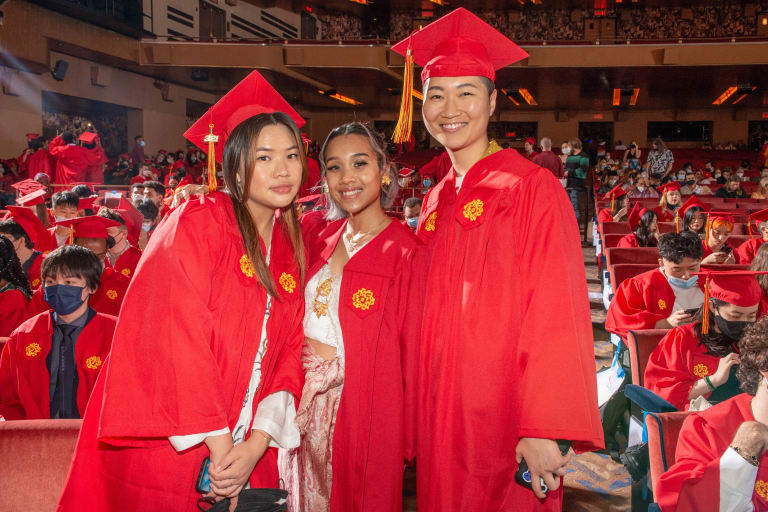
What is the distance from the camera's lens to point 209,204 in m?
1.41

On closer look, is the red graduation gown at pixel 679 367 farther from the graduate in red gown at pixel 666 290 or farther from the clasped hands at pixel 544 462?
the clasped hands at pixel 544 462

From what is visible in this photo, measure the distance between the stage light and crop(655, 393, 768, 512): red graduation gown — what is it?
19815mm

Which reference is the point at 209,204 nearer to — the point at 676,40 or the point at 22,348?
the point at 22,348

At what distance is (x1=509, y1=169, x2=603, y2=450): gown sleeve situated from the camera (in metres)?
1.35

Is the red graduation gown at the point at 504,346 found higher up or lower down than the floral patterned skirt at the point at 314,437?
higher up

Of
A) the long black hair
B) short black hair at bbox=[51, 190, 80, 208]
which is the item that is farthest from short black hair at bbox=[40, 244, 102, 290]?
the long black hair

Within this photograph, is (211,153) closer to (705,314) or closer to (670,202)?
(705,314)

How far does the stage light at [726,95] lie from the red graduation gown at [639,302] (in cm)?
1809

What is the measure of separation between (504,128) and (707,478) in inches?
889

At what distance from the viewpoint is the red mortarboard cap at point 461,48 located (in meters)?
1.63

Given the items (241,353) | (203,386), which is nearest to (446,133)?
(241,353)

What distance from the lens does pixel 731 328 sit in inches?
98.3

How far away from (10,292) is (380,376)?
7.34 ft

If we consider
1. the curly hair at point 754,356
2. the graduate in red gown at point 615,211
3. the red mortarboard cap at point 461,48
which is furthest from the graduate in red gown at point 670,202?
the red mortarboard cap at point 461,48
